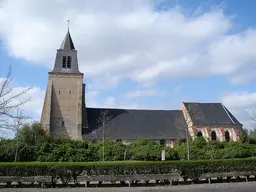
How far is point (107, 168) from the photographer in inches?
616

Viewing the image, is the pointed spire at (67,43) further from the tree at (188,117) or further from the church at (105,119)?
the tree at (188,117)

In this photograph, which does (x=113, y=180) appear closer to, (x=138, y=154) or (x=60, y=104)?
(x=138, y=154)

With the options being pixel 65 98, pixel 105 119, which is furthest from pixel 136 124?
pixel 65 98

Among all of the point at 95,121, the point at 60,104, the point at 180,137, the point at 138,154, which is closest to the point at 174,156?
the point at 138,154

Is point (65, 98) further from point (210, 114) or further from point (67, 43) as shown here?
point (210, 114)

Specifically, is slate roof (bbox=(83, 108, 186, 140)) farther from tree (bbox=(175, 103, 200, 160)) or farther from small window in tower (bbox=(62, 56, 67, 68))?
small window in tower (bbox=(62, 56, 67, 68))

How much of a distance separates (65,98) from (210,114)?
2426cm

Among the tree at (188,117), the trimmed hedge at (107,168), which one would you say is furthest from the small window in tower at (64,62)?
the trimmed hedge at (107,168)

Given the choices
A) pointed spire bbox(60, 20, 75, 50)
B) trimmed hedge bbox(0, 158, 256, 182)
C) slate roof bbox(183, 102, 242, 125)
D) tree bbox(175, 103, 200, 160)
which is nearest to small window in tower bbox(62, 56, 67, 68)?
pointed spire bbox(60, 20, 75, 50)

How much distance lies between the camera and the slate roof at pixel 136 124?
1841 inches

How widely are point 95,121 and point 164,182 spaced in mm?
33464

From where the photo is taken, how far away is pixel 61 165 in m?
15.2

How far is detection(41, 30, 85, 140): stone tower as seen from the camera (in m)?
45.3

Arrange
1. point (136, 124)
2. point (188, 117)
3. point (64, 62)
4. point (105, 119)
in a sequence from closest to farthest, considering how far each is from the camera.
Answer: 1. point (64, 62)
2. point (105, 119)
3. point (188, 117)
4. point (136, 124)
